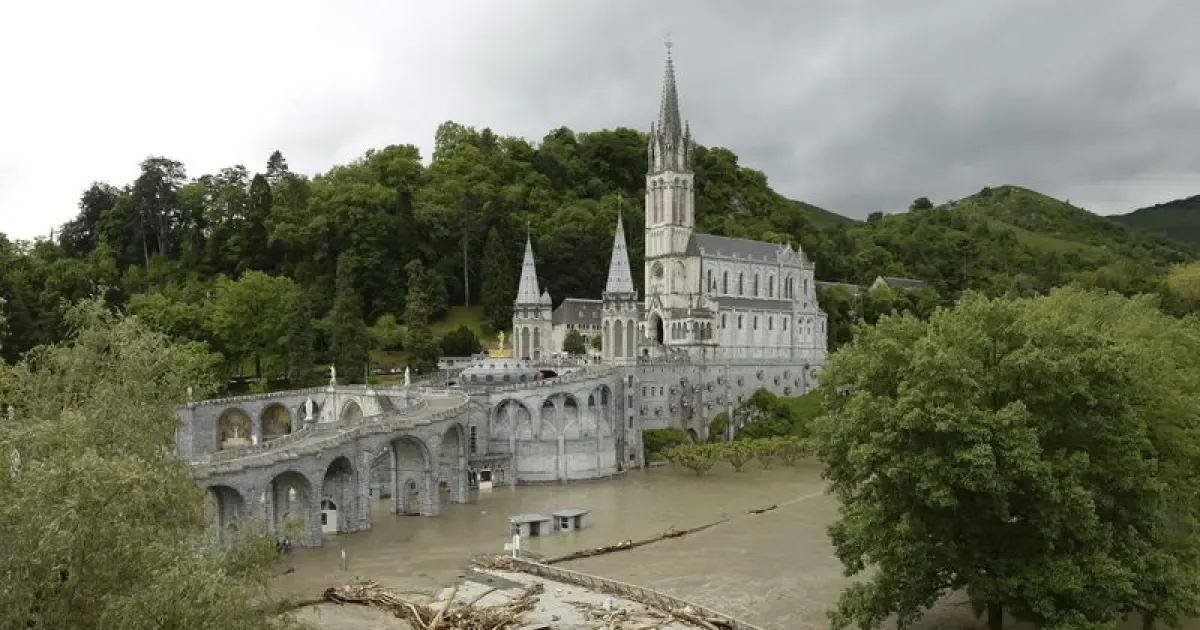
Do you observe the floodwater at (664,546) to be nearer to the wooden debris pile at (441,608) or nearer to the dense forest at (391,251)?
the wooden debris pile at (441,608)

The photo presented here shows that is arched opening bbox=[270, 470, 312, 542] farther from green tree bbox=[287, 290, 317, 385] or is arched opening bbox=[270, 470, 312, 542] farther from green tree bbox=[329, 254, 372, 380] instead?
green tree bbox=[329, 254, 372, 380]

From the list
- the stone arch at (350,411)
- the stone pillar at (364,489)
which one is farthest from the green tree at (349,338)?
the stone pillar at (364,489)

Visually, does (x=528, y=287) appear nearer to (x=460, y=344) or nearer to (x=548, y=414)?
(x=460, y=344)

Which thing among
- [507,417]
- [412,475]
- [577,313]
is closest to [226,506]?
[412,475]

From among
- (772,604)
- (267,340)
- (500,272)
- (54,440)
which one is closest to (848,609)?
(772,604)

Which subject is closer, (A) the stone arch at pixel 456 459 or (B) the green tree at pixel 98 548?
(B) the green tree at pixel 98 548

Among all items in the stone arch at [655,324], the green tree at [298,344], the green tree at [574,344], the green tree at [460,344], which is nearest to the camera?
the green tree at [298,344]

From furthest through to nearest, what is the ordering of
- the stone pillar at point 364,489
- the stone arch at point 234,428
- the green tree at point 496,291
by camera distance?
the green tree at point 496,291
the stone arch at point 234,428
the stone pillar at point 364,489

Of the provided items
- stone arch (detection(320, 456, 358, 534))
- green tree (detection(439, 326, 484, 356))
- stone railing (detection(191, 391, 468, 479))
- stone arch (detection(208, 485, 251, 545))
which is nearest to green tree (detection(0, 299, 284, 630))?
stone railing (detection(191, 391, 468, 479))
